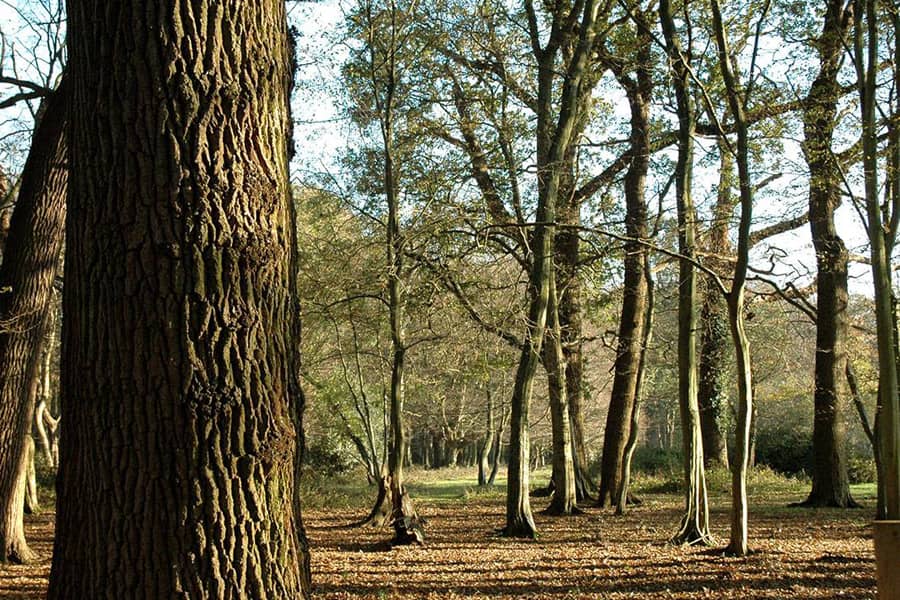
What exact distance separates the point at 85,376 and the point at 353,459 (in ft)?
88.5

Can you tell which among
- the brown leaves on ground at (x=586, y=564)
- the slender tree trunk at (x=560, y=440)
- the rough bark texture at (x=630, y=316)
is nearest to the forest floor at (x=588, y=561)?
the brown leaves on ground at (x=586, y=564)

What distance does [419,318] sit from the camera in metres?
14.4

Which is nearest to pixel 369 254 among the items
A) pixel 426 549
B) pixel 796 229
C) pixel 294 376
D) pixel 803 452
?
pixel 426 549

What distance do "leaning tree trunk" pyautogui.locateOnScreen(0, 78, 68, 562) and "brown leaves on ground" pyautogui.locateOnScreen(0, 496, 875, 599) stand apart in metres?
1.76

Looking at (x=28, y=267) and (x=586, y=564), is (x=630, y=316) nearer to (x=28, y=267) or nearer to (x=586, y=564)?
(x=586, y=564)

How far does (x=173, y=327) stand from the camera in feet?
8.24

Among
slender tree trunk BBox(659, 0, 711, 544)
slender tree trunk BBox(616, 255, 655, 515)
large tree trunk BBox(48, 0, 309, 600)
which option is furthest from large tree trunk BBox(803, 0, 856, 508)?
large tree trunk BBox(48, 0, 309, 600)

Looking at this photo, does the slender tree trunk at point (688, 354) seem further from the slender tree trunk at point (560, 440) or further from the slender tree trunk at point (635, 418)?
the slender tree trunk at point (635, 418)

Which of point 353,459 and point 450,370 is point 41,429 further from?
point 450,370

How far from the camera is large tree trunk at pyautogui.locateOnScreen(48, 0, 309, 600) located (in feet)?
8.10

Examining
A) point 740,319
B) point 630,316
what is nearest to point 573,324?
point 630,316

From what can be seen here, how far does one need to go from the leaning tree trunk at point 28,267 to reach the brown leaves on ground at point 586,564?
1760mm

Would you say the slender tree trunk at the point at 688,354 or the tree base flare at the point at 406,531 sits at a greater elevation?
the slender tree trunk at the point at 688,354

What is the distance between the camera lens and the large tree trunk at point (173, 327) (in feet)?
8.10
